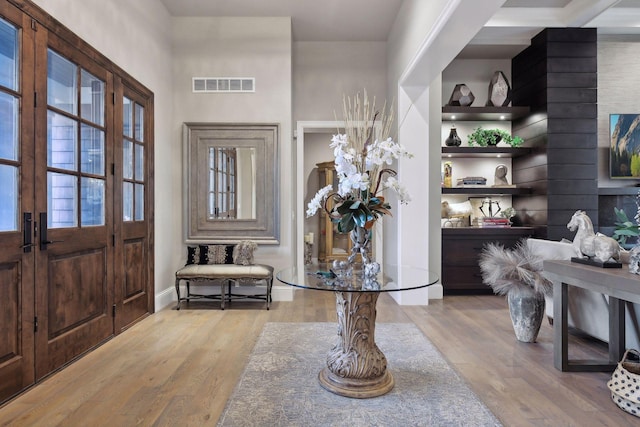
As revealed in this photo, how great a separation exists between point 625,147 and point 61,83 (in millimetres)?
6186

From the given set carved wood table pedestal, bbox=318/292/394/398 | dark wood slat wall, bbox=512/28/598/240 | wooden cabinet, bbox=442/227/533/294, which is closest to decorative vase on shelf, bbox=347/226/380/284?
carved wood table pedestal, bbox=318/292/394/398

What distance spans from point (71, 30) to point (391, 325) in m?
3.50

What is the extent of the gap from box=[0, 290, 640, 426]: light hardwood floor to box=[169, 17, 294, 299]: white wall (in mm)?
1462

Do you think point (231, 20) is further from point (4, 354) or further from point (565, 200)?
point (565, 200)

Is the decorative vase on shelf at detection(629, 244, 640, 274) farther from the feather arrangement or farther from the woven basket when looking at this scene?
the feather arrangement

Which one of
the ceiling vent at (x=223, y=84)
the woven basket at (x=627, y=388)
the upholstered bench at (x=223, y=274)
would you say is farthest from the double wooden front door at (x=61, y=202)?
the woven basket at (x=627, y=388)

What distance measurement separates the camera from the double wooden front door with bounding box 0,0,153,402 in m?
2.20

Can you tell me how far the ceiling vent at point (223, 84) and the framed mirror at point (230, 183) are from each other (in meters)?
0.43

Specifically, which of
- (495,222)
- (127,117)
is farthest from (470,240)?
(127,117)

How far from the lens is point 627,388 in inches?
78.7

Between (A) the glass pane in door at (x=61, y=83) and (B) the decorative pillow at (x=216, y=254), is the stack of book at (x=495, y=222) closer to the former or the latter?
(B) the decorative pillow at (x=216, y=254)

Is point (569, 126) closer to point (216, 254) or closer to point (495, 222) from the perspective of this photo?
point (495, 222)

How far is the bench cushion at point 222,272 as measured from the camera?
13.4ft

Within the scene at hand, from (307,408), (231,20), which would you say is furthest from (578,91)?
(307,408)
